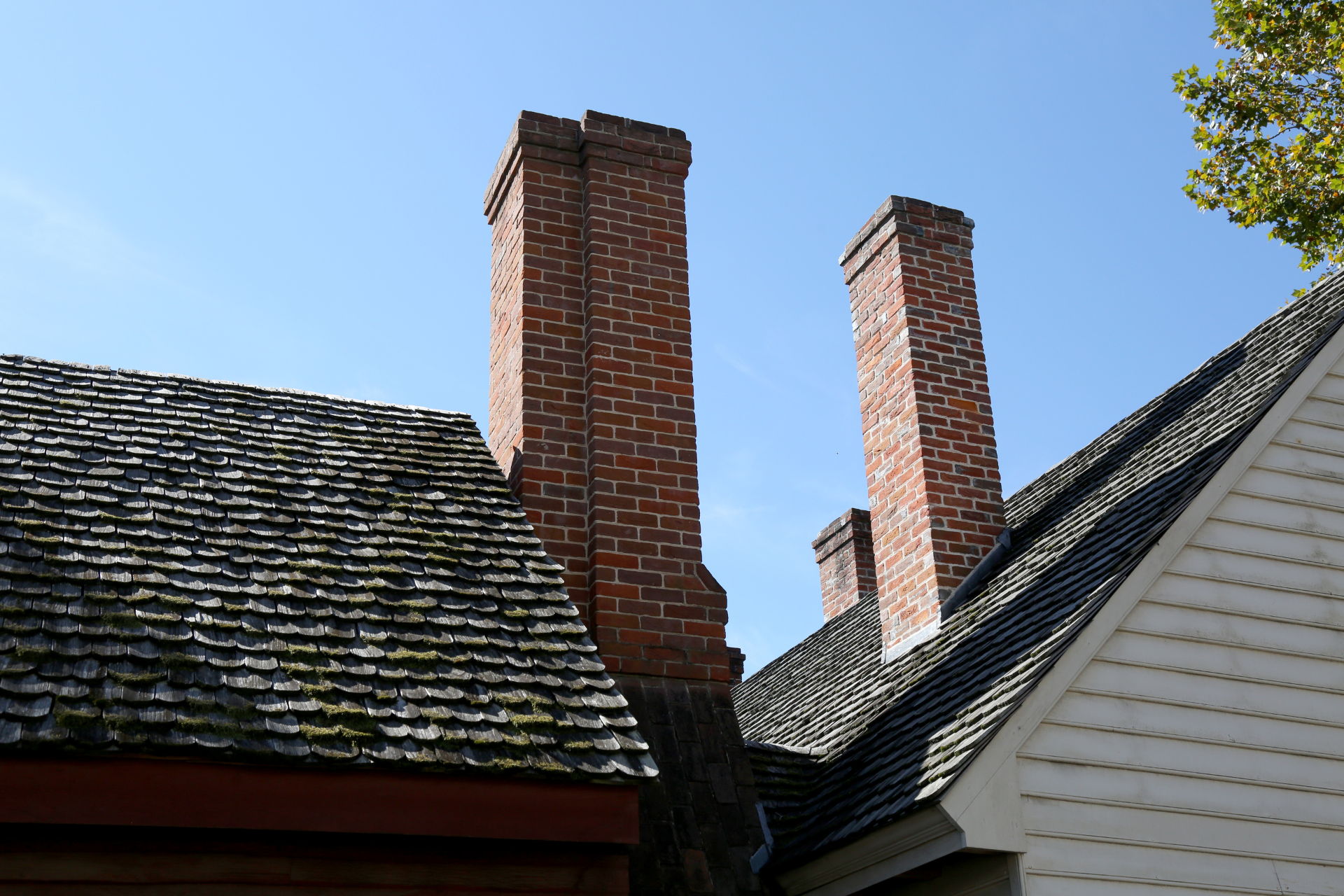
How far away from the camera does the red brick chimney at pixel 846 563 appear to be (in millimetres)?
12516

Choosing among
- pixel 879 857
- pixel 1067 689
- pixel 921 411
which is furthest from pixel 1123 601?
pixel 921 411

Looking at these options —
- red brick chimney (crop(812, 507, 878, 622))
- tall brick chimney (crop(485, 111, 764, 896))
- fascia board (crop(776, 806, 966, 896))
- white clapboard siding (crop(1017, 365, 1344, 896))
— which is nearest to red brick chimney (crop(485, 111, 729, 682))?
tall brick chimney (crop(485, 111, 764, 896))

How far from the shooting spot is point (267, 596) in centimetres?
514

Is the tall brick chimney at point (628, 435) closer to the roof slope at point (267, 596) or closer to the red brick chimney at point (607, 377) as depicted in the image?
the red brick chimney at point (607, 377)

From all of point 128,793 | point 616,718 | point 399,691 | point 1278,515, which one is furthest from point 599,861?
point 1278,515

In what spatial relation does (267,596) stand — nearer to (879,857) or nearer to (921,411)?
(879,857)

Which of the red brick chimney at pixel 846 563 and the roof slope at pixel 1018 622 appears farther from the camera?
the red brick chimney at pixel 846 563

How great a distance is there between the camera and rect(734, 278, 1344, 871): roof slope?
557 cm

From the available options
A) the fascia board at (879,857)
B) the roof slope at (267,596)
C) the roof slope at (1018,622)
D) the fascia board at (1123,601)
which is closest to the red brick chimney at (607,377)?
the roof slope at (267,596)

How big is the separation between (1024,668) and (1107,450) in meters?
3.19

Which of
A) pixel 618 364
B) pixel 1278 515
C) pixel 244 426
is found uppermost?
pixel 618 364

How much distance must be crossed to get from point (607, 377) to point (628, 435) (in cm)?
37

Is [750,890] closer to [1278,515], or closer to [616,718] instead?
[616,718]

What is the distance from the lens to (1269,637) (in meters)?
5.90
